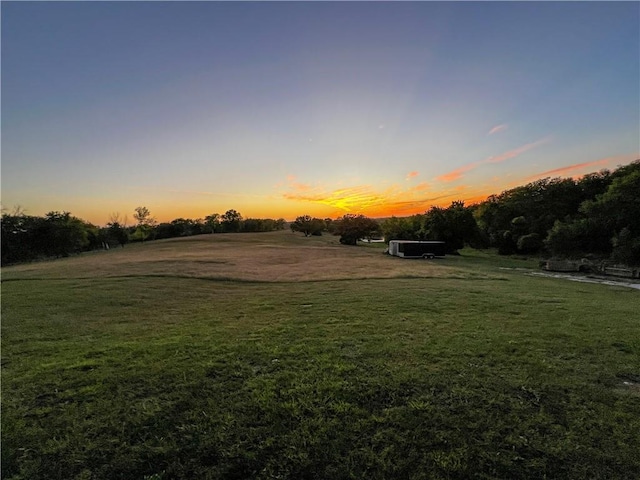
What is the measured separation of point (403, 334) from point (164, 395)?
465cm

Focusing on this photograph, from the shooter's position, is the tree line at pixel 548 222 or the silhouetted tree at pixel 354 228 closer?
the tree line at pixel 548 222

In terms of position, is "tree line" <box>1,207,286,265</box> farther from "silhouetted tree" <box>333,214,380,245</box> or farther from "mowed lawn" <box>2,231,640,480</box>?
"mowed lawn" <box>2,231,640,480</box>

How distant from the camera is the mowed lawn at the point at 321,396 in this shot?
2938mm

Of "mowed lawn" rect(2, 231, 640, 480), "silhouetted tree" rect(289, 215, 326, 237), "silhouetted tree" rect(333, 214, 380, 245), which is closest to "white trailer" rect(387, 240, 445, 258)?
"silhouetted tree" rect(333, 214, 380, 245)

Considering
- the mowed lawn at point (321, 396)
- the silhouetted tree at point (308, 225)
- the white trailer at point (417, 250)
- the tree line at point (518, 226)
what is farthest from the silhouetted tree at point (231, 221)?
the mowed lawn at point (321, 396)

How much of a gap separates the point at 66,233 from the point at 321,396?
198 ft

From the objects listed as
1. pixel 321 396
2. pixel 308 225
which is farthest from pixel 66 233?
pixel 321 396

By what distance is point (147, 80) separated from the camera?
49.0ft

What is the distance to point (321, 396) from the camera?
4016 millimetres

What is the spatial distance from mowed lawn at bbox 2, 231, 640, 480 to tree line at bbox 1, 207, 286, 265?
50.2 m

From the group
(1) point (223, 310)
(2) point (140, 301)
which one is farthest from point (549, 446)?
(2) point (140, 301)

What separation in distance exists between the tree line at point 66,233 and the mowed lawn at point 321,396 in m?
50.2

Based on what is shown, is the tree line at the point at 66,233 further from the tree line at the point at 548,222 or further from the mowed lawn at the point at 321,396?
the mowed lawn at the point at 321,396

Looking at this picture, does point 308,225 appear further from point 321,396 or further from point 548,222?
point 321,396
